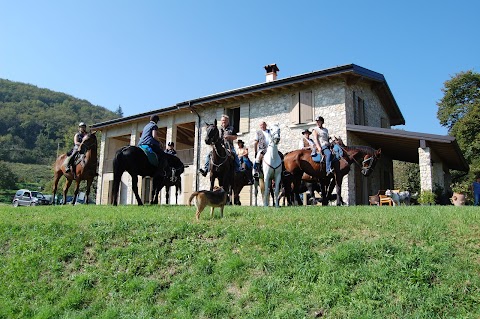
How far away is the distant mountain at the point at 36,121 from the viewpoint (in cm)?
8500

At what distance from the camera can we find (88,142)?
490 inches

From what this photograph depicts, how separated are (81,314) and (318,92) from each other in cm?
1560

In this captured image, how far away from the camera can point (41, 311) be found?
5.39 m

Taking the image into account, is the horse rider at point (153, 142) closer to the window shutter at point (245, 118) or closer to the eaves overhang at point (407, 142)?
the eaves overhang at point (407, 142)

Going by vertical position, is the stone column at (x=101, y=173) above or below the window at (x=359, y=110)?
below

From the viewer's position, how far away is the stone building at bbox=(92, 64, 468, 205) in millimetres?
16531

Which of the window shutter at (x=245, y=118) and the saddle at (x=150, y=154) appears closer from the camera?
the saddle at (x=150, y=154)

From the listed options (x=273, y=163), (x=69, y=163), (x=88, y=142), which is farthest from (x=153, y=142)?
(x=69, y=163)

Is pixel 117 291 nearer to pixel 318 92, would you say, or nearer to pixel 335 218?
pixel 335 218

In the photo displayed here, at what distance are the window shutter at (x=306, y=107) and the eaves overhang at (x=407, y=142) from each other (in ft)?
7.24

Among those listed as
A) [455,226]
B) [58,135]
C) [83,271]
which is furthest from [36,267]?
[58,135]

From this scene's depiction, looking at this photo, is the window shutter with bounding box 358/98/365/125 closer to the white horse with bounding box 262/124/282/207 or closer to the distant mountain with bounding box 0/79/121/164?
the white horse with bounding box 262/124/282/207

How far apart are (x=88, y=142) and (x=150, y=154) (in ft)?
10.2

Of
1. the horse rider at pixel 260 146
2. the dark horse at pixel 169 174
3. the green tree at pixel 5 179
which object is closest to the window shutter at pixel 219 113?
the dark horse at pixel 169 174
